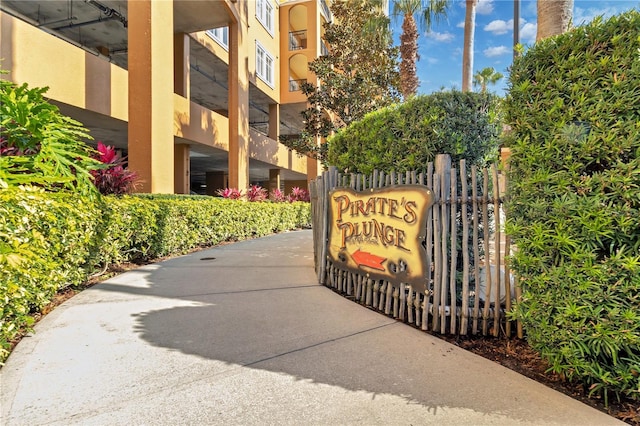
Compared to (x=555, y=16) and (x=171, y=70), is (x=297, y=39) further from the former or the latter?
(x=555, y=16)

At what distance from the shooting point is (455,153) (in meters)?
3.54

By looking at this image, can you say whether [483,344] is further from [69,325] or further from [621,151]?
[69,325]

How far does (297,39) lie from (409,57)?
1216 cm

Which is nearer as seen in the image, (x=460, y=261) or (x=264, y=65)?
(x=460, y=261)

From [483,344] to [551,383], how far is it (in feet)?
2.30

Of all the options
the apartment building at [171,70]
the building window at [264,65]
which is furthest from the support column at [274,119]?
the building window at [264,65]

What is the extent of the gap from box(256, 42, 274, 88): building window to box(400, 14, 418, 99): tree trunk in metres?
8.01

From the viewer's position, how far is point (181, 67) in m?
13.7

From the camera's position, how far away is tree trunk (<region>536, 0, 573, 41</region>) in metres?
5.48

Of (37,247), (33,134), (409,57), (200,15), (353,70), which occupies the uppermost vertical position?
(200,15)

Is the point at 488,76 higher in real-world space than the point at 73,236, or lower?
higher

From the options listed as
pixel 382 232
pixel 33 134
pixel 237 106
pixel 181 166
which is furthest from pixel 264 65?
pixel 382 232

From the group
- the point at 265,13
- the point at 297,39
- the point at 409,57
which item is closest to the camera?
the point at 409,57

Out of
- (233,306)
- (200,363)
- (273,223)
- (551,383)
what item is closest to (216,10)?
(273,223)
